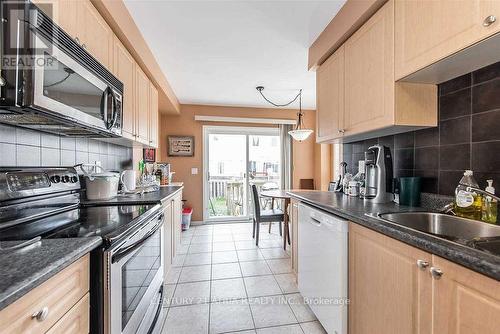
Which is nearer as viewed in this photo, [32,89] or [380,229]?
[32,89]

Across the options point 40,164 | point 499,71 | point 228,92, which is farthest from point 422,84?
point 228,92

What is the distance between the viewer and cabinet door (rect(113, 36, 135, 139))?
5.89 feet

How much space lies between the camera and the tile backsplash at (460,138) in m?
1.18

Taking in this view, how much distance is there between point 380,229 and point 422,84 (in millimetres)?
1006

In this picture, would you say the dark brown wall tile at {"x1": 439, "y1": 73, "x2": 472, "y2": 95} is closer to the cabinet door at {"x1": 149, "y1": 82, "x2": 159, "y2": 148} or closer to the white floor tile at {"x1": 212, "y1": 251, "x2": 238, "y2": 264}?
the white floor tile at {"x1": 212, "y1": 251, "x2": 238, "y2": 264}

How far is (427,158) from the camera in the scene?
1.57 m

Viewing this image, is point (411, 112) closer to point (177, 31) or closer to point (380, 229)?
point (380, 229)

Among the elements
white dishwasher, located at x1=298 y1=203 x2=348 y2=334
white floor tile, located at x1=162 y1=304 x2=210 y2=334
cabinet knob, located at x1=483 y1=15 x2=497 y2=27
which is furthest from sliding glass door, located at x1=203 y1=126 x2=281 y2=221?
cabinet knob, located at x1=483 y1=15 x2=497 y2=27

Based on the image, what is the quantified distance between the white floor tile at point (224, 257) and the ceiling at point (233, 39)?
7.91 ft

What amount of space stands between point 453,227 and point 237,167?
3900 millimetres

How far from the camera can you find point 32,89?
0.85 meters

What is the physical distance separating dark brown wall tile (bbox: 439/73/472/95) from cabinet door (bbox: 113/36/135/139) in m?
2.27

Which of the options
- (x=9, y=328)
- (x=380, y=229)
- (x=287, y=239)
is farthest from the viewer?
(x=287, y=239)

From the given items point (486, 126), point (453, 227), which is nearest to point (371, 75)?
point (486, 126)
